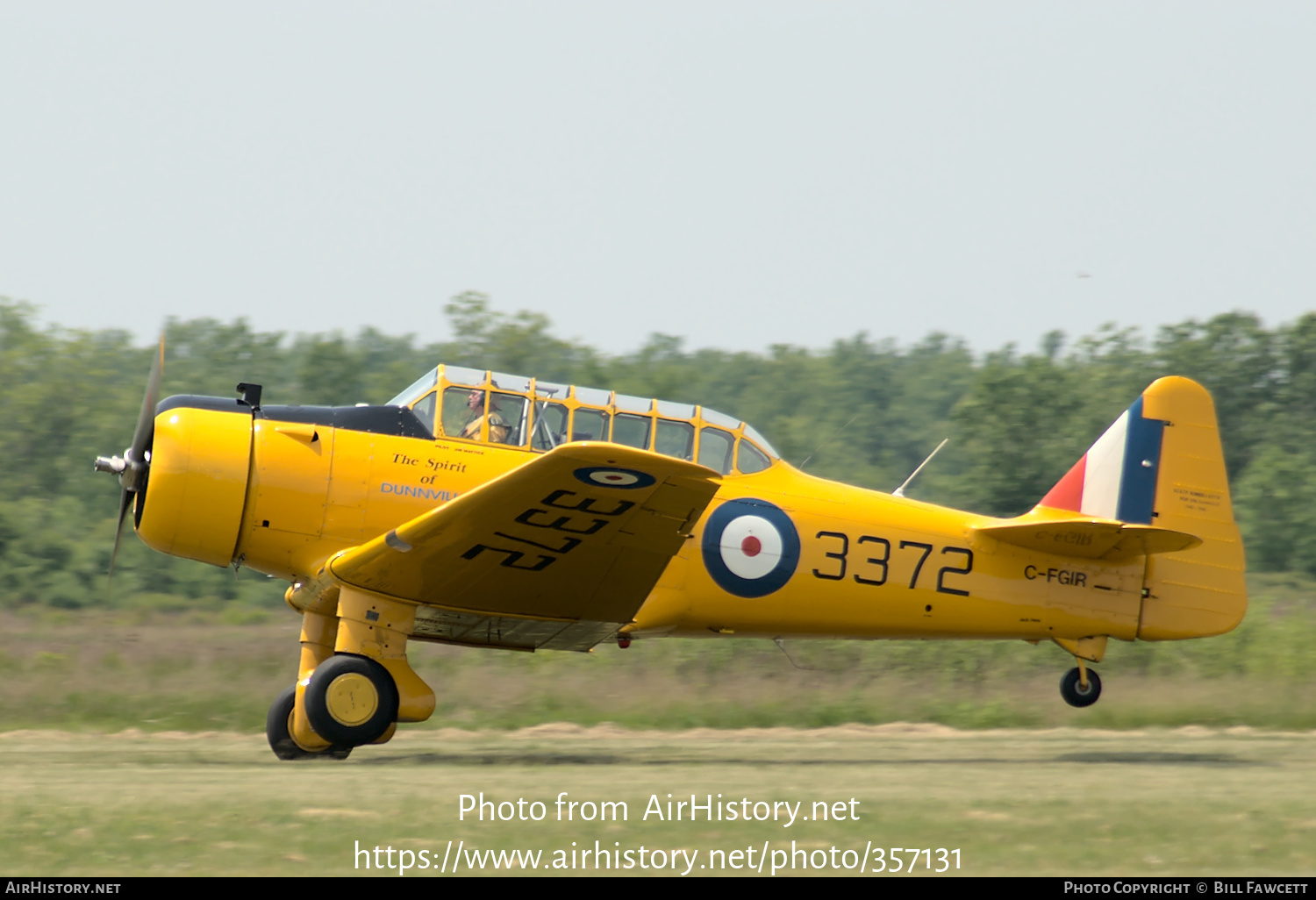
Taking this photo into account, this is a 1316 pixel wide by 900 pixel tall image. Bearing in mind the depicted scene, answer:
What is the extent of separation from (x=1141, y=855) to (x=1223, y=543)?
4.92 meters

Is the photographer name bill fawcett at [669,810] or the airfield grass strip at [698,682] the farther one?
the airfield grass strip at [698,682]

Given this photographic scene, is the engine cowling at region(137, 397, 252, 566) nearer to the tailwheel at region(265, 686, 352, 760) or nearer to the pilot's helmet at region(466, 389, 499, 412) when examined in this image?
the tailwheel at region(265, 686, 352, 760)

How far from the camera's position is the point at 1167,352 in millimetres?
29000

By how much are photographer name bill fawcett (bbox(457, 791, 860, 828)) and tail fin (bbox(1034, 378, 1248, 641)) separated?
403 centimetres

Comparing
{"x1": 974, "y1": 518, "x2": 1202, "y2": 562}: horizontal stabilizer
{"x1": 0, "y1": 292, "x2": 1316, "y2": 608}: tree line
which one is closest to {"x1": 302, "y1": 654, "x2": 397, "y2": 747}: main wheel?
{"x1": 974, "y1": 518, "x2": 1202, "y2": 562}: horizontal stabilizer

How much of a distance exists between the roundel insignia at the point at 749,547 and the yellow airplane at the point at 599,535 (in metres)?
0.01

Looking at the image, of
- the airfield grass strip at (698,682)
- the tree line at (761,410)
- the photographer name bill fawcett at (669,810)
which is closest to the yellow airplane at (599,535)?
the photographer name bill fawcett at (669,810)

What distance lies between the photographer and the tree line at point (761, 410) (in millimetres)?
17625

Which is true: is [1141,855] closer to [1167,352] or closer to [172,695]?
[172,695]

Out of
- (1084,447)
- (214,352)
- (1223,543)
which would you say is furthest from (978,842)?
(214,352)

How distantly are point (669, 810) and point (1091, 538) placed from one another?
4.29m

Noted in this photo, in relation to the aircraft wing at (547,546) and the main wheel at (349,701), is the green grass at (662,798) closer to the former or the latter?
the main wheel at (349,701)

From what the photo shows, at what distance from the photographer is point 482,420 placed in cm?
845

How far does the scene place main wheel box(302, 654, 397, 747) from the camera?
299 inches
